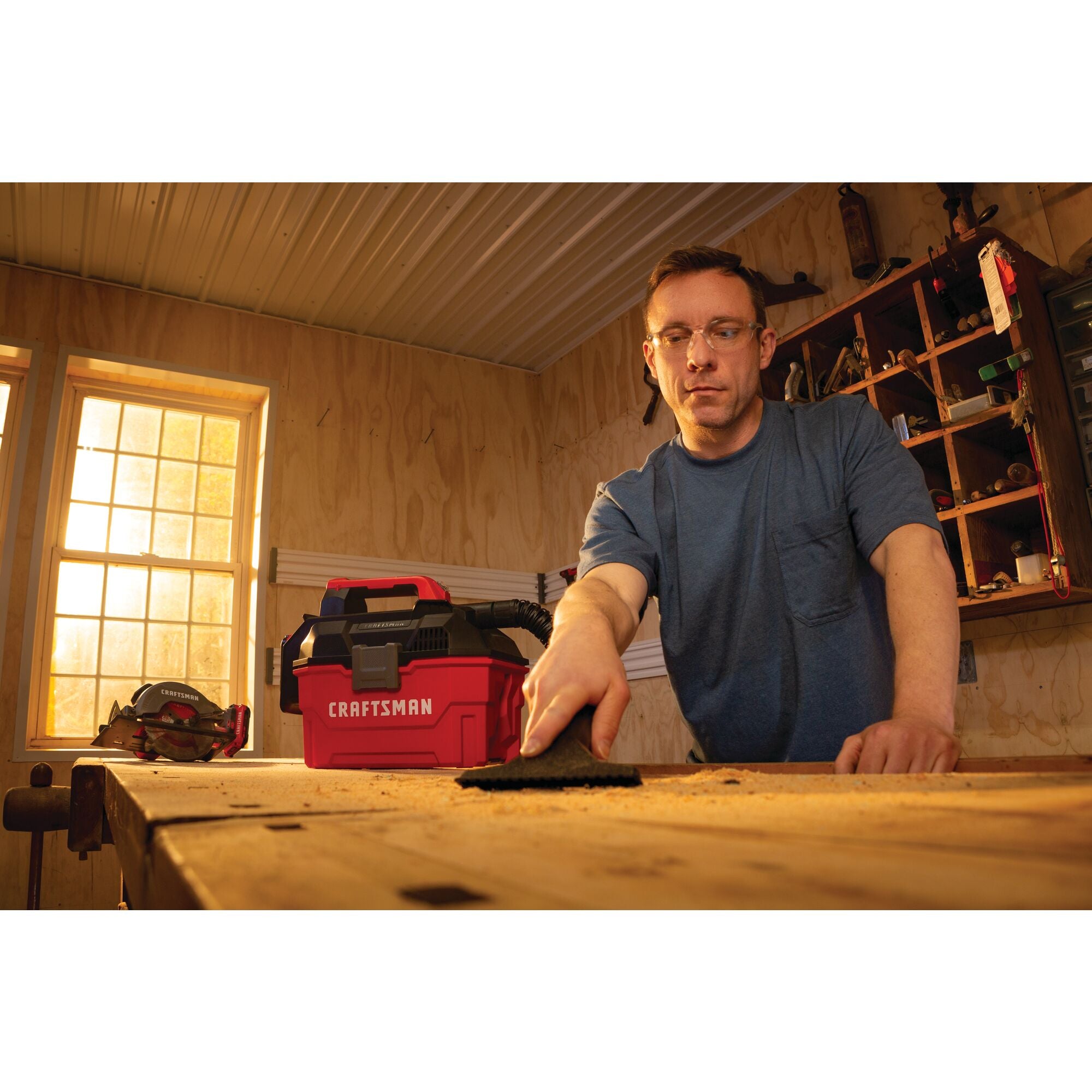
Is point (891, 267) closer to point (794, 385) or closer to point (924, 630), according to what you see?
point (794, 385)

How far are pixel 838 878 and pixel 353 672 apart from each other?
1.49 metres

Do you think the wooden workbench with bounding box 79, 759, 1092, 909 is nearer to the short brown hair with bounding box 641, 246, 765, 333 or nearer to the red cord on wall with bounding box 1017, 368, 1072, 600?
the short brown hair with bounding box 641, 246, 765, 333

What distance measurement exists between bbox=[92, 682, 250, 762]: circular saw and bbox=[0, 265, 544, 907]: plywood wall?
158 cm

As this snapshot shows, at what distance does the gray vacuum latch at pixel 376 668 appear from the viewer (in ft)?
5.39

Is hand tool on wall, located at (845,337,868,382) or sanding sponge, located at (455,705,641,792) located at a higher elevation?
hand tool on wall, located at (845,337,868,382)

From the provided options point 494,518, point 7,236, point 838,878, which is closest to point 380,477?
point 494,518

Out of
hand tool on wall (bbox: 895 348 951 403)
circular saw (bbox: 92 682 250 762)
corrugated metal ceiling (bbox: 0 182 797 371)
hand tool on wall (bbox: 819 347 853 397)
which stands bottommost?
circular saw (bbox: 92 682 250 762)

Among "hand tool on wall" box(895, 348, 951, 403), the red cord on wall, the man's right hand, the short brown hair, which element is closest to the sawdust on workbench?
the man's right hand

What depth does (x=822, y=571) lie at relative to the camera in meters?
1.45

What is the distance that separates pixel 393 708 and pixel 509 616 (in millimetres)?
309

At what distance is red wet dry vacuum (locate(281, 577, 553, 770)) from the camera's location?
162 centimetres

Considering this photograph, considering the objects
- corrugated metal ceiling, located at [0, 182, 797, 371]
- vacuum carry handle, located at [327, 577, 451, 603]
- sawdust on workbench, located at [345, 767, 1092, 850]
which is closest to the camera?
sawdust on workbench, located at [345, 767, 1092, 850]

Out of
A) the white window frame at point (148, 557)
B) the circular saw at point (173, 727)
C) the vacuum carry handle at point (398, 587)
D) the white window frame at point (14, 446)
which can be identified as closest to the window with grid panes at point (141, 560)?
the white window frame at point (148, 557)

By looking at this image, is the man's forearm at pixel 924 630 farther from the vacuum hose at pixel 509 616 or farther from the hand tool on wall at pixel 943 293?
the hand tool on wall at pixel 943 293
